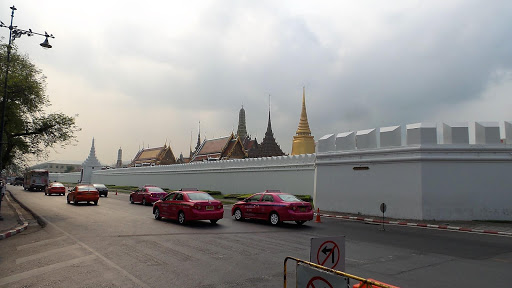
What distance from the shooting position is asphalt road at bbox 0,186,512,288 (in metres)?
6.26

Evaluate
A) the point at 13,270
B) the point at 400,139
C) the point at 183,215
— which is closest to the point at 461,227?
the point at 400,139

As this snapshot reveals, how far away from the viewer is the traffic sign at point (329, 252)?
4.42m

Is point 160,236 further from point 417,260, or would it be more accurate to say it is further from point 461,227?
point 461,227

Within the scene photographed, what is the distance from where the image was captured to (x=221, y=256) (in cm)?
815

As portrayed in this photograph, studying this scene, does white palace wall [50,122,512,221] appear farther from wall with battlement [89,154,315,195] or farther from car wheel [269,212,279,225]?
car wheel [269,212,279,225]

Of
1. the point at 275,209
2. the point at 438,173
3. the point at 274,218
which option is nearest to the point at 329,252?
the point at 275,209

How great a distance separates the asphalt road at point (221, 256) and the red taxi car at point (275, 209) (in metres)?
0.80

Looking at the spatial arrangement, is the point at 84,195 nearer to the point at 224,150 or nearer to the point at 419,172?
the point at 419,172

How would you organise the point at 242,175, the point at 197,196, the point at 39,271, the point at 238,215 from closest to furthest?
the point at 39,271, the point at 197,196, the point at 238,215, the point at 242,175

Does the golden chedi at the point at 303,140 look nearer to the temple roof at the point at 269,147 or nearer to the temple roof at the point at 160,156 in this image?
the temple roof at the point at 269,147

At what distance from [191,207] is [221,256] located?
19.5 ft

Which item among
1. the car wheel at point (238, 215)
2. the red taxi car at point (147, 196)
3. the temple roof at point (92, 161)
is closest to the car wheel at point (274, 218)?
the car wheel at point (238, 215)

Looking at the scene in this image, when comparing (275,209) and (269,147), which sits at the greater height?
(269,147)

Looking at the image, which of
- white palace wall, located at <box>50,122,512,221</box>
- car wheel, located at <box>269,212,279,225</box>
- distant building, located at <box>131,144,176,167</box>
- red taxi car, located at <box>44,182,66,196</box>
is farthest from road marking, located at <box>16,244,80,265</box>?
distant building, located at <box>131,144,176,167</box>
